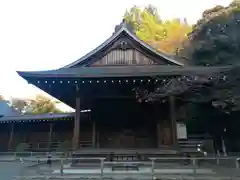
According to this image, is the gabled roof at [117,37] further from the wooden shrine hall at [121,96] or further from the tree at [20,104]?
the tree at [20,104]

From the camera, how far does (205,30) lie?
58.0 ft

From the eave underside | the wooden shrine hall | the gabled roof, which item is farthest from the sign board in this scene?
Answer: the eave underside

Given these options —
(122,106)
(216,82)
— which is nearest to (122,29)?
(122,106)

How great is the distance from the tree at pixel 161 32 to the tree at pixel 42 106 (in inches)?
710

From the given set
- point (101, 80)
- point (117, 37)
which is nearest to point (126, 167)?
point (101, 80)

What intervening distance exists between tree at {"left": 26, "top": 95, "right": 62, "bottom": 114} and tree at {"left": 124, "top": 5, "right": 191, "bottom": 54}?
18041 millimetres

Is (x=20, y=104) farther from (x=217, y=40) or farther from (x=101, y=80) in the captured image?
(x=217, y=40)

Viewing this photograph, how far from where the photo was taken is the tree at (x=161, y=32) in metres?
27.6

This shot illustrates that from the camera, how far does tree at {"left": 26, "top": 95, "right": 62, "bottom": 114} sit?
39.4 metres

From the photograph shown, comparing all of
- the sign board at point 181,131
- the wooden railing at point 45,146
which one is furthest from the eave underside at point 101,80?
the wooden railing at point 45,146

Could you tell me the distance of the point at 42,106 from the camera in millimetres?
40500

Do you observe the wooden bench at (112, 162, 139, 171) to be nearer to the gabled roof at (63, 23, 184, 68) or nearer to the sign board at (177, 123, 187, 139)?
the gabled roof at (63, 23, 184, 68)

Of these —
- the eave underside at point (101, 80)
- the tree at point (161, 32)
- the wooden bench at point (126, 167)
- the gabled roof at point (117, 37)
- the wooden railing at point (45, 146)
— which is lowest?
the wooden bench at point (126, 167)

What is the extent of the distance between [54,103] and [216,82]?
34336 mm
